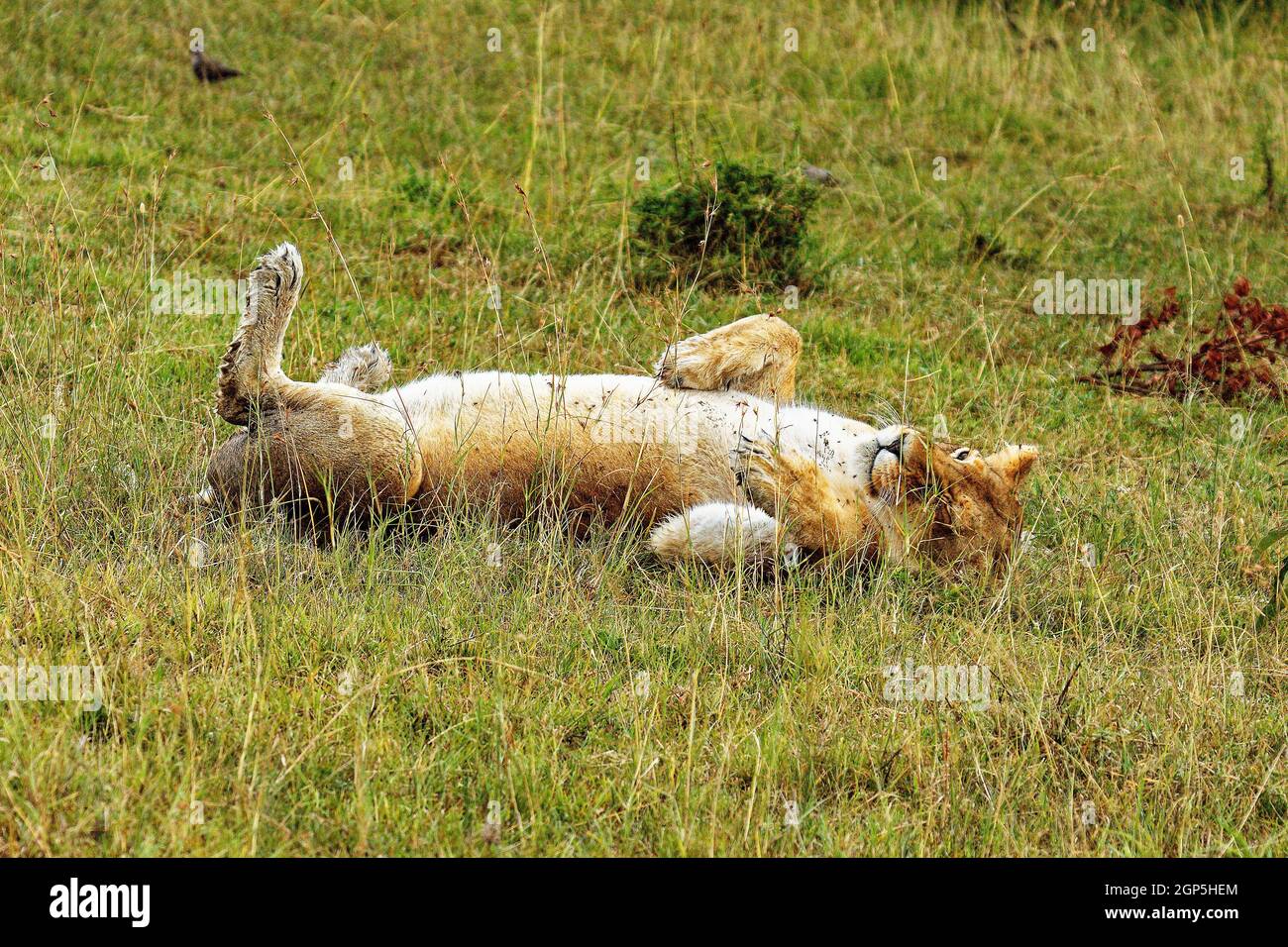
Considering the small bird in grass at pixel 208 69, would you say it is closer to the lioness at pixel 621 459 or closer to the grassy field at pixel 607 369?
the grassy field at pixel 607 369

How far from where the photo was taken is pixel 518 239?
23.2 ft

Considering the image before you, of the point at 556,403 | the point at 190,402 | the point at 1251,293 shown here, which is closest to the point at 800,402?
the point at 556,403

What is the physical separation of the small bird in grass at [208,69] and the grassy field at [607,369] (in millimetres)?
121

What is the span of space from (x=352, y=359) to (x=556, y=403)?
3.50 ft

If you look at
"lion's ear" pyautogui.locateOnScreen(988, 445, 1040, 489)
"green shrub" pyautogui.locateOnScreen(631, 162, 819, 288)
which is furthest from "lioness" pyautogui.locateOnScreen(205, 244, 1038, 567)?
"green shrub" pyautogui.locateOnScreen(631, 162, 819, 288)

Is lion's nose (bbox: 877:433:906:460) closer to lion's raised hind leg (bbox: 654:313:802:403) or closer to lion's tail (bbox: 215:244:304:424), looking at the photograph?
lion's raised hind leg (bbox: 654:313:802:403)

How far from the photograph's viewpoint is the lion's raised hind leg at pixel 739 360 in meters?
4.67

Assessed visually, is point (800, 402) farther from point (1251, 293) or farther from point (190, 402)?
point (1251, 293)

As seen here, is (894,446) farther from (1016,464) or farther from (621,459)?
(621,459)

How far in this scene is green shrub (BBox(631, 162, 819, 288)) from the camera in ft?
22.2

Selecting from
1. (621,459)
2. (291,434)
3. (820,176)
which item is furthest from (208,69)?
(621,459)

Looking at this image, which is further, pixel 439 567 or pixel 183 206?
pixel 183 206

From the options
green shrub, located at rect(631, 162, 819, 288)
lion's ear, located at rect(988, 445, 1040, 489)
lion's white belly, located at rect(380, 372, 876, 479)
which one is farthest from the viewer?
green shrub, located at rect(631, 162, 819, 288)

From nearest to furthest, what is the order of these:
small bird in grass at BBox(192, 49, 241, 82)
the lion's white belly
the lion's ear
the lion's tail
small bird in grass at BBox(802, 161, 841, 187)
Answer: the lion's tail
the lion's white belly
the lion's ear
small bird in grass at BBox(802, 161, 841, 187)
small bird in grass at BBox(192, 49, 241, 82)
